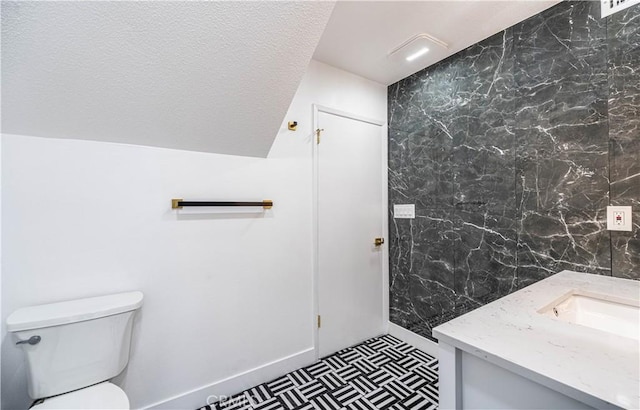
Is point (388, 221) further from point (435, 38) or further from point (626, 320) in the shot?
point (626, 320)

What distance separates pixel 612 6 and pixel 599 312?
1.54 metres

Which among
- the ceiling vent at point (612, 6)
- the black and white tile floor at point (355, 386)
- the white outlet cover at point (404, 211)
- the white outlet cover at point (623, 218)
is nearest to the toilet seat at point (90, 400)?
the black and white tile floor at point (355, 386)

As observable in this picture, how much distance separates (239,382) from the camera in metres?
1.85

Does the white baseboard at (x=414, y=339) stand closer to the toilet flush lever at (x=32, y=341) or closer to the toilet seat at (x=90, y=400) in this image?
the toilet seat at (x=90, y=400)

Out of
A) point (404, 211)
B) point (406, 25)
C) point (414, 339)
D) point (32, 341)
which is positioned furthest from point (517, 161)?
point (32, 341)

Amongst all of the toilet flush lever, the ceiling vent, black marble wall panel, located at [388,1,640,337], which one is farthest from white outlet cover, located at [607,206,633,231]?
the toilet flush lever

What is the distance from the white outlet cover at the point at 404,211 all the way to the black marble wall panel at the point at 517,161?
55 millimetres

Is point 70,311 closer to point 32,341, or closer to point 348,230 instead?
point 32,341

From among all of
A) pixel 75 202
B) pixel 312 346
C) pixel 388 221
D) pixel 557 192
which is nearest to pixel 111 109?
pixel 75 202

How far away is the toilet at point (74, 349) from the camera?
3.72 ft

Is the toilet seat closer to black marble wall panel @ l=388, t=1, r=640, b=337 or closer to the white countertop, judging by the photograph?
the white countertop

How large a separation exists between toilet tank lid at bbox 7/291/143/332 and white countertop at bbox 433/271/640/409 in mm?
1425

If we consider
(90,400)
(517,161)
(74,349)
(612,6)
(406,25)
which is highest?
(406,25)

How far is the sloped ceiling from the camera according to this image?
3.21ft
